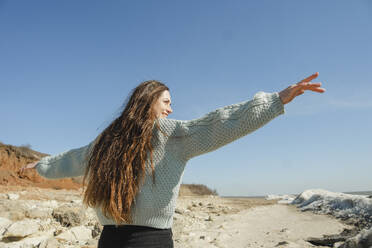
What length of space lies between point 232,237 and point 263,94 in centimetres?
448

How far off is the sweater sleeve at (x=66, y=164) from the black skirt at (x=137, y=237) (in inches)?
27.8

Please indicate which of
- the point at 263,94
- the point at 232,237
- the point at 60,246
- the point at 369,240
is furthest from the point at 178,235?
the point at 263,94

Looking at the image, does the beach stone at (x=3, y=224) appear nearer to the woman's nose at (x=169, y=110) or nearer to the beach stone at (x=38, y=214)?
the beach stone at (x=38, y=214)

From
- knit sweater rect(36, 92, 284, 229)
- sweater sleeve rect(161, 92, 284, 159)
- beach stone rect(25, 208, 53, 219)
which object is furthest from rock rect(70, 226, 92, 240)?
sweater sleeve rect(161, 92, 284, 159)

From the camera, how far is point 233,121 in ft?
5.43

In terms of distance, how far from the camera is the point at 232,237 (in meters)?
5.48

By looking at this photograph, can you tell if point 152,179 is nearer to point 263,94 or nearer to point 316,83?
point 263,94

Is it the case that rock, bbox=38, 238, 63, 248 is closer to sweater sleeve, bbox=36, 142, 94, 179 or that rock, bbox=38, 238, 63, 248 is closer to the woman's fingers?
sweater sleeve, bbox=36, 142, 94, 179

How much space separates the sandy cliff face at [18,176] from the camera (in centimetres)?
1542

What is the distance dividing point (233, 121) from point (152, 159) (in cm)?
56

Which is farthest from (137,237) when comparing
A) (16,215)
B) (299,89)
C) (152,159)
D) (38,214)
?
(16,215)

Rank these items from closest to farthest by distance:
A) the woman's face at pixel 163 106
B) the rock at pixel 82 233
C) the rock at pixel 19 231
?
the woman's face at pixel 163 106, the rock at pixel 19 231, the rock at pixel 82 233

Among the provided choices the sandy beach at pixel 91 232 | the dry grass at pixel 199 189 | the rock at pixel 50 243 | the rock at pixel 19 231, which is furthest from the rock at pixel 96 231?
the dry grass at pixel 199 189

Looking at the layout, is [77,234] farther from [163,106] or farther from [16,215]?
[163,106]
